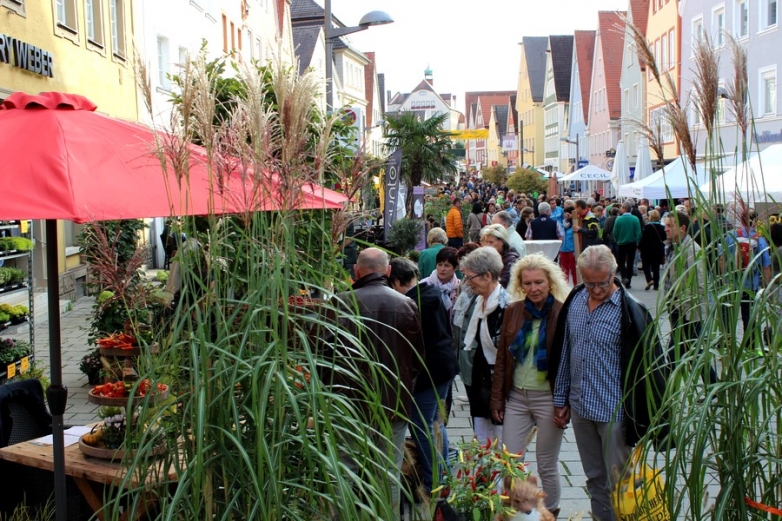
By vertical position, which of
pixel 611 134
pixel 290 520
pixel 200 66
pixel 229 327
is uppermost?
pixel 611 134

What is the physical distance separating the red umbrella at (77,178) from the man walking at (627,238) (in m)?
14.1

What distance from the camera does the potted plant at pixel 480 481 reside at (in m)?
3.37

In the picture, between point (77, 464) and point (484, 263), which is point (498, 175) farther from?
point (77, 464)

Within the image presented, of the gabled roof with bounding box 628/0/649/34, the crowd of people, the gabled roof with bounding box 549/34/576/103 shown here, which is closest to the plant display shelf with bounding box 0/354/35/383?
the crowd of people

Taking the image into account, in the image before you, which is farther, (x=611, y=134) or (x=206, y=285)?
(x=611, y=134)

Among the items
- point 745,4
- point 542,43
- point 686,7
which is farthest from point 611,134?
point 542,43

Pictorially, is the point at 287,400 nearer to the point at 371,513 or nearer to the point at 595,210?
the point at 371,513

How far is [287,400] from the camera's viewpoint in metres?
2.40

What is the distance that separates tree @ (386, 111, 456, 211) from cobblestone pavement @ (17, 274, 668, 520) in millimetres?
10522

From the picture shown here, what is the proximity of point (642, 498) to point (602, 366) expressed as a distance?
1.49 meters

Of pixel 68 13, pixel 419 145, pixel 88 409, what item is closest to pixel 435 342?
pixel 88 409

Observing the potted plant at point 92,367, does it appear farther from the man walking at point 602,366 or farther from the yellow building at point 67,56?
the man walking at point 602,366

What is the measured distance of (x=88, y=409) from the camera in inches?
331

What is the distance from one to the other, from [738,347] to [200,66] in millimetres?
1862
